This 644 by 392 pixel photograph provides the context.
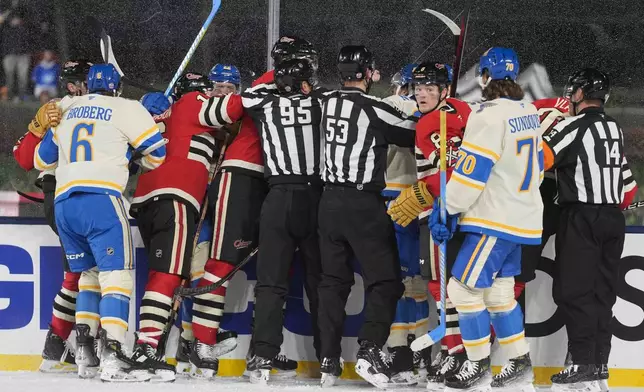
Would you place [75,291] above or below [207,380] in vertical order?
above

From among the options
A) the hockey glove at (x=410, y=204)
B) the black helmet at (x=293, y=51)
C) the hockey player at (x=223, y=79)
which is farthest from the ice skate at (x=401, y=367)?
the hockey player at (x=223, y=79)

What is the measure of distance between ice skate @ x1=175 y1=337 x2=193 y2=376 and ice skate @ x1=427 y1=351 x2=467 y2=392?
3.67 feet

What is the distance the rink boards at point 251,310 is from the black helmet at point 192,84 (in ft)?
2.34

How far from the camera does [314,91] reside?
5113mm

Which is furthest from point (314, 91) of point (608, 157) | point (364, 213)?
point (608, 157)

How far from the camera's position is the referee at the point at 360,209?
4.91 metres

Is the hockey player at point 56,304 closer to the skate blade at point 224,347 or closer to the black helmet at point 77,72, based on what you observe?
the black helmet at point 77,72

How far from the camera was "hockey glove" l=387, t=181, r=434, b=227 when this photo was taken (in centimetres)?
482

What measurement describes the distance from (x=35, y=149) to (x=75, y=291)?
68cm

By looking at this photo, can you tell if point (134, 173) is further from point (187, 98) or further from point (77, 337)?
point (77, 337)

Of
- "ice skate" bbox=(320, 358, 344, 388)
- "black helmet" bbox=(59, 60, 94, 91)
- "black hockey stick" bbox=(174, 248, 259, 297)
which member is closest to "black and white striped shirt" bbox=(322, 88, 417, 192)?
"black hockey stick" bbox=(174, 248, 259, 297)

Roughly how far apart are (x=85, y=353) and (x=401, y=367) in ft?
4.65

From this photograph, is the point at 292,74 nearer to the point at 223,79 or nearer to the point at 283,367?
the point at 223,79

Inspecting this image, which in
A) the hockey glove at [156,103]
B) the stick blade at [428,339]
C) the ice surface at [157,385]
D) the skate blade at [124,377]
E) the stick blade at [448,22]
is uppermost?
the stick blade at [448,22]
